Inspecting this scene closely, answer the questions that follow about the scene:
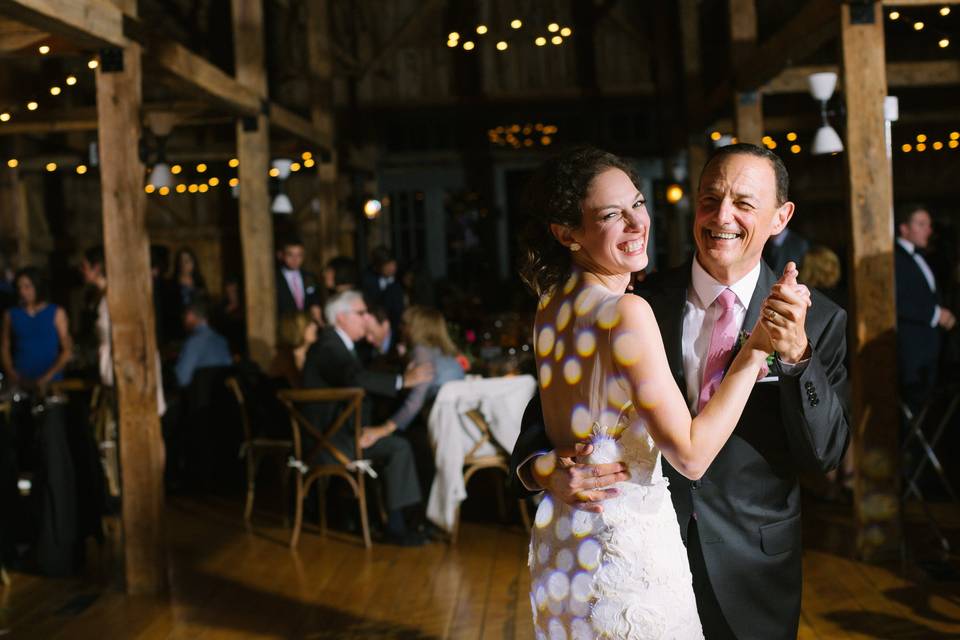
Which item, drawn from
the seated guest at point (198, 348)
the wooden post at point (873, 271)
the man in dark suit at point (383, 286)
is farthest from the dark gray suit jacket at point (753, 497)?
the man in dark suit at point (383, 286)

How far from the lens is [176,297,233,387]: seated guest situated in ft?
25.1

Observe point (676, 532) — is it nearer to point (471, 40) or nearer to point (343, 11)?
point (471, 40)

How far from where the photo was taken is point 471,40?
11.4m

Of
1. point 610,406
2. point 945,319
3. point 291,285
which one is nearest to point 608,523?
point 610,406

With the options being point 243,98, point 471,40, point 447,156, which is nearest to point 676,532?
point 243,98

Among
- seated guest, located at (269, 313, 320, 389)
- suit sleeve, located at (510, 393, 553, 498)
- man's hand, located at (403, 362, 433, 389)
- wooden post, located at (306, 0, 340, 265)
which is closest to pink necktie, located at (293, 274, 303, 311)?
seated guest, located at (269, 313, 320, 389)

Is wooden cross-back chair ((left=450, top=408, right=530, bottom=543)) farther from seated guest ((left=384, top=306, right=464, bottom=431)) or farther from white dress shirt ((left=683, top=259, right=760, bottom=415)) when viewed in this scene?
white dress shirt ((left=683, top=259, right=760, bottom=415))

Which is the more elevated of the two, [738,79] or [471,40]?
[471,40]

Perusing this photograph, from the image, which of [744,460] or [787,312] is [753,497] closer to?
[744,460]

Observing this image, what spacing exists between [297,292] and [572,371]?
763 cm

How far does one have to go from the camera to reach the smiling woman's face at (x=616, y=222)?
1.86 metres

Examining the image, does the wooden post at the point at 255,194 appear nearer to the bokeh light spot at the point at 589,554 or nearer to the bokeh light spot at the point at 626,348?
the bokeh light spot at the point at 589,554

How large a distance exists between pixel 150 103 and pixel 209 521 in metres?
3.78

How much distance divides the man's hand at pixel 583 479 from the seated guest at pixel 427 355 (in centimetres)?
424
